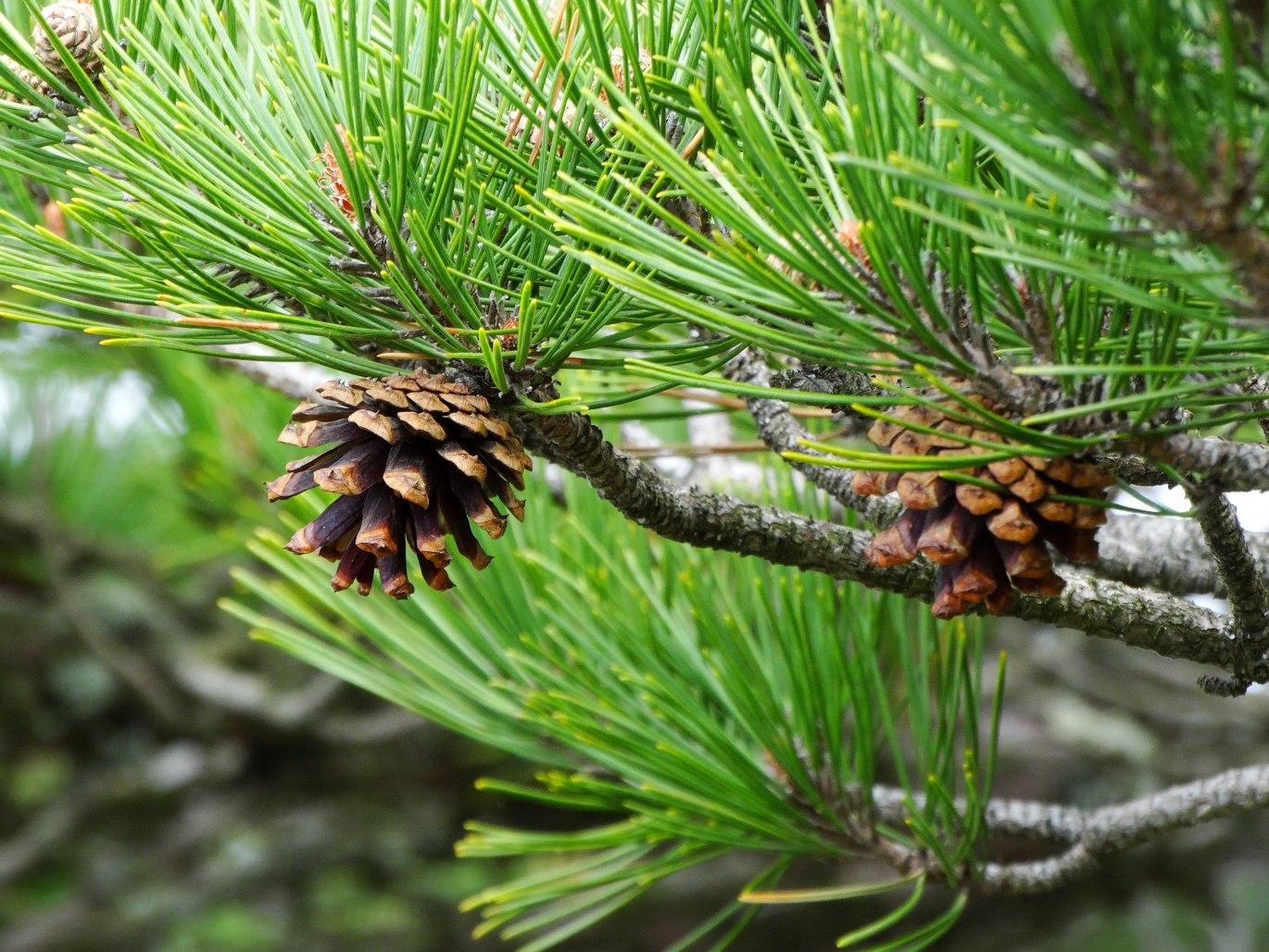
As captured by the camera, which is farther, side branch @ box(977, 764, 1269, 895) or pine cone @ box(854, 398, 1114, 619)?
side branch @ box(977, 764, 1269, 895)

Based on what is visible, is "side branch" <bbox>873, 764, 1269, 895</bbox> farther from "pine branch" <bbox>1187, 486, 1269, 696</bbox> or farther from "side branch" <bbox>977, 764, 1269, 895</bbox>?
"pine branch" <bbox>1187, 486, 1269, 696</bbox>

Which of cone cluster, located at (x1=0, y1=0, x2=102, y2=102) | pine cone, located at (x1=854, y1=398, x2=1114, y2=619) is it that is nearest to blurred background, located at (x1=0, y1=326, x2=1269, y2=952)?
cone cluster, located at (x1=0, y1=0, x2=102, y2=102)

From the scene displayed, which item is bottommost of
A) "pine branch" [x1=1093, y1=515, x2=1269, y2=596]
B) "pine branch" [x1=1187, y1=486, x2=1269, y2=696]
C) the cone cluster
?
"pine branch" [x1=1093, y1=515, x2=1269, y2=596]

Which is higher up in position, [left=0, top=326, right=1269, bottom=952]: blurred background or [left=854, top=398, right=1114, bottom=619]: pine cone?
[left=854, top=398, right=1114, bottom=619]: pine cone

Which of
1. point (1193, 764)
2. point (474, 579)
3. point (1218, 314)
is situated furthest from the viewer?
point (1193, 764)

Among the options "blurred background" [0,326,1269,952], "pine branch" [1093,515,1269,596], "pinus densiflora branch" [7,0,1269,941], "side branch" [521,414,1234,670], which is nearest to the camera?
"pinus densiflora branch" [7,0,1269,941]

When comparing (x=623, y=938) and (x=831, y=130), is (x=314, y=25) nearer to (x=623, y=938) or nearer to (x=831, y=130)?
(x=831, y=130)

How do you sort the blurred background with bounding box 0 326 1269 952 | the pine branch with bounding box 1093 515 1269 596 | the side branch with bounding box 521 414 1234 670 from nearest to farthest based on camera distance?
the side branch with bounding box 521 414 1234 670 < the pine branch with bounding box 1093 515 1269 596 < the blurred background with bounding box 0 326 1269 952

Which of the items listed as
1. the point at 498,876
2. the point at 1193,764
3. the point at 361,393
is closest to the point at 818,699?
the point at 361,393
